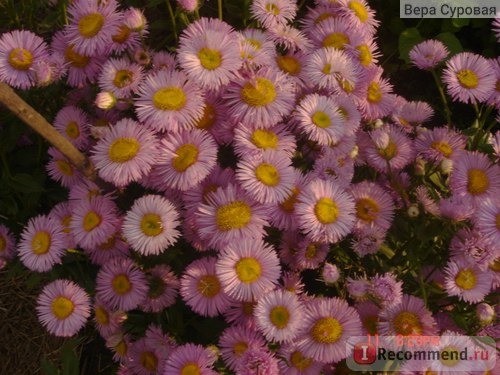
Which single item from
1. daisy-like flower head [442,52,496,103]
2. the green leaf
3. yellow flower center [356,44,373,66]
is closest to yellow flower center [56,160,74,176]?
yellow flower center [356,44,373,66]

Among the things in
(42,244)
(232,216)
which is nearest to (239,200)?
(232,216)

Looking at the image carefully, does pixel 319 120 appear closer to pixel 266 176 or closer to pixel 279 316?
pixel 266 176

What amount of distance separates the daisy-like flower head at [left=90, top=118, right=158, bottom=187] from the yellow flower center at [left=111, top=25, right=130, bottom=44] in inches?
11.6

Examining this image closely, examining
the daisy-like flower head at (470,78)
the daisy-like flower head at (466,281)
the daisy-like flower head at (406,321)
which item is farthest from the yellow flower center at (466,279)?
the daisy-like flower head at (470,78)

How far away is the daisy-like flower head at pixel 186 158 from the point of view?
1.29 metres

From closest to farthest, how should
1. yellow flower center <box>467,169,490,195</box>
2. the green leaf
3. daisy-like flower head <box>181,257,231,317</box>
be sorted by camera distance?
daisy-like flower head <box>181,257,231,317</box>
yellow flower center <box>467,169,490,195</box>
the green leaf

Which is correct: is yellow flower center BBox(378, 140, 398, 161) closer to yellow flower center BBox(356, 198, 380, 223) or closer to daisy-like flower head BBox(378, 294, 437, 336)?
yellow flower center BBox(356, 198, 380, 223)

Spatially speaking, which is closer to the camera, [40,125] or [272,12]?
[40,125]

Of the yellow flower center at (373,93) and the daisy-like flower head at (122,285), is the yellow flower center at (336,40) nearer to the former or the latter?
the yellow flower center at (373,93)

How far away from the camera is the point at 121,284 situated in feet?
4.48

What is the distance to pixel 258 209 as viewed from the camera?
130 centimetres

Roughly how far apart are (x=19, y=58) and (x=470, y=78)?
4.35 ft

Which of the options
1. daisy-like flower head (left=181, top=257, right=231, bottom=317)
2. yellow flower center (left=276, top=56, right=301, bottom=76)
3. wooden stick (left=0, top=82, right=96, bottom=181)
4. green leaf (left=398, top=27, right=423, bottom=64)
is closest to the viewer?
wooden stick (left=0, top=82, right=96, bottom=181)

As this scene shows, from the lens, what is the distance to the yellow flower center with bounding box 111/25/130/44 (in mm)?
1485
